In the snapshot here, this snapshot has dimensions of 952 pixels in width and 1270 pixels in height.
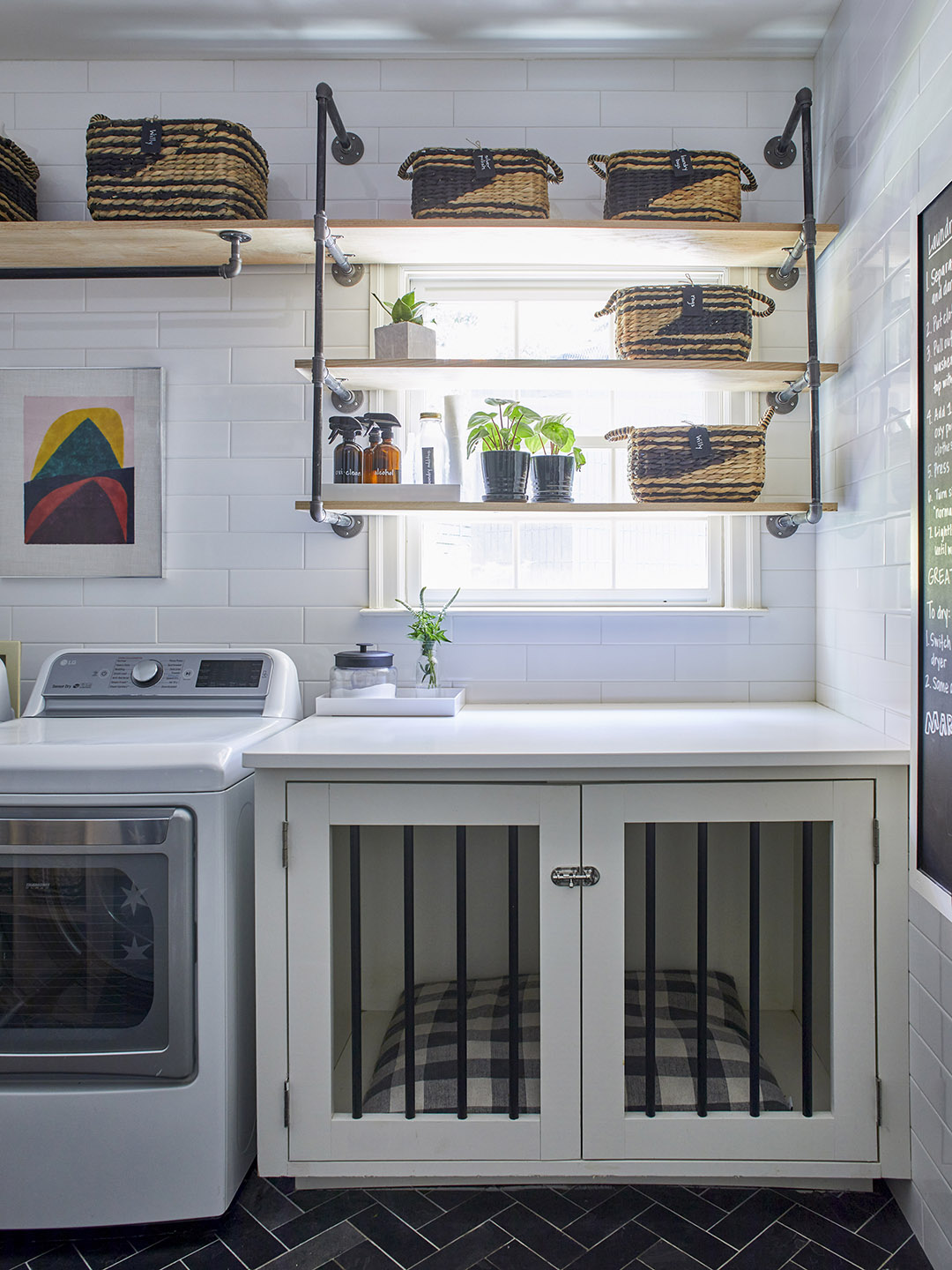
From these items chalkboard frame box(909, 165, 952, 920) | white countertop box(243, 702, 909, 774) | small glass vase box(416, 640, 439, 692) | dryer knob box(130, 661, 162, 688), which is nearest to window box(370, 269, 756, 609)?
small glass vase box(416, 640, 439, 692)

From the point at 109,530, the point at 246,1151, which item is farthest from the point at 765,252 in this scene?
the point at 246,1151

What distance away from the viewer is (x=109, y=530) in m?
2.41

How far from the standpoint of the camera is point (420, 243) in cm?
220

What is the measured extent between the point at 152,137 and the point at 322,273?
56cm

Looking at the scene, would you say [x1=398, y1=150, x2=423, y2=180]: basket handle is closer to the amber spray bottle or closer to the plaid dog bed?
the amber spray bottle

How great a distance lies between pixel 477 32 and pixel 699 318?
1025 mm

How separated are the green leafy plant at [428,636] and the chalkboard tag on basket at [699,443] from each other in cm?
73

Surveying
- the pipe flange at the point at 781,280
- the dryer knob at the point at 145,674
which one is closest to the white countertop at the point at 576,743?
the dryer knob at the point at 145,674

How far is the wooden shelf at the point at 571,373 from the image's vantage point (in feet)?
6.93

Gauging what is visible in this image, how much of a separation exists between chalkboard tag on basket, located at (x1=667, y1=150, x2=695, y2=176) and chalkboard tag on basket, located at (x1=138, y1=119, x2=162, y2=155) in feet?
4.23

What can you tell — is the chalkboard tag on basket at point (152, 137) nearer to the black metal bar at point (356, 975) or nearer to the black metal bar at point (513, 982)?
the black metal bar at point (356, 975)

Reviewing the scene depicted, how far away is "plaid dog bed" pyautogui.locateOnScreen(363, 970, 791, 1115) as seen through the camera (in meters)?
1.71

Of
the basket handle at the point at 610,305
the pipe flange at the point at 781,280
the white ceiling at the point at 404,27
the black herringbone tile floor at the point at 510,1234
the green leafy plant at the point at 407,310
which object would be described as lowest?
the black herringbone tile floor at the point at 510,1234

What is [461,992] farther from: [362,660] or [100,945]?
Answer: [362,660]
